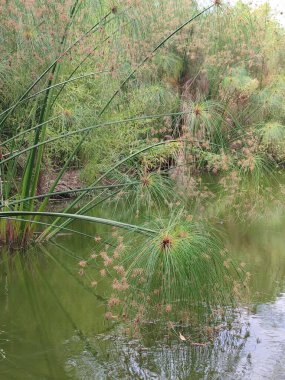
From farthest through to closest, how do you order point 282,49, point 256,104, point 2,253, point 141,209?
point 282,49 → point 256,104 → point 141,209 → point 2,253

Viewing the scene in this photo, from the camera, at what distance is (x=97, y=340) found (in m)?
3.79

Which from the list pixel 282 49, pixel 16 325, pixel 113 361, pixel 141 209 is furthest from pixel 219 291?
pixel 282 49

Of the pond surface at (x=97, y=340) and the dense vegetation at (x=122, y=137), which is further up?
the dense vegetation at (x=122, y=137)

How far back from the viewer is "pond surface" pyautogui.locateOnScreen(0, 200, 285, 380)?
133 inches

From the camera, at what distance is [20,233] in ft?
19.5

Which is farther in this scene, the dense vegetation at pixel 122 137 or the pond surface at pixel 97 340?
the dense vegetation at pixel 122 137

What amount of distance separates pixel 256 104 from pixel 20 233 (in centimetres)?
719

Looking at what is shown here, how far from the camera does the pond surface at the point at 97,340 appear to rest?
3.38 m

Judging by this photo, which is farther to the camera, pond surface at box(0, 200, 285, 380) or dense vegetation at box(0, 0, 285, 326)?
dense vegetation at box(0, 0, 285, 326)

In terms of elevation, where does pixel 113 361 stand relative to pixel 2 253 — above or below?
below

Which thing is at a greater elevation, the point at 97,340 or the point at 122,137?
the point at 122,137

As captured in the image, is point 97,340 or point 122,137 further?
point 122,137

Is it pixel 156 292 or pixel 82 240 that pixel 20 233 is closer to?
pixel 82 240

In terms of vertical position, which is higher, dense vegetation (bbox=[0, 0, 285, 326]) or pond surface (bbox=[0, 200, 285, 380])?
dense vegetation (bbox=[0, 0, 285, 326])
